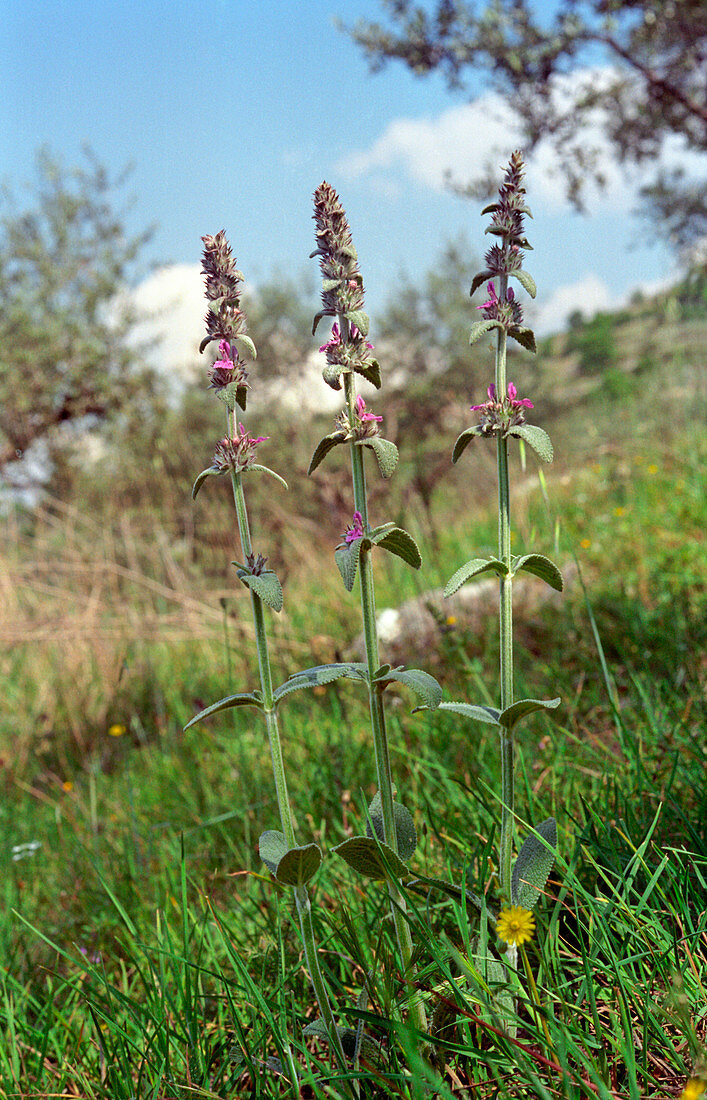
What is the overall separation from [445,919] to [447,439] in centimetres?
1403

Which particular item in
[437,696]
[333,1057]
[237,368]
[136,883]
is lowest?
[136,883]

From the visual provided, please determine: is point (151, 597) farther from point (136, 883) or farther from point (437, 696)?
point (437, 696)

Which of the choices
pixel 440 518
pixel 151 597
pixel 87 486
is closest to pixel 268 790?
pixel 151 597

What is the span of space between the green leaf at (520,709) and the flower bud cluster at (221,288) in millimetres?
779

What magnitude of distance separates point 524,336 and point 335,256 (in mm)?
359

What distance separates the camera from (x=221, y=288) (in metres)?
1.31

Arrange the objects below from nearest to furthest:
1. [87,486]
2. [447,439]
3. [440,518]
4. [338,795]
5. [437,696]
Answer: [437,696] < [338,795] < [440,518] < [87,486] < [447,439]

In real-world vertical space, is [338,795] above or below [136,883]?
above

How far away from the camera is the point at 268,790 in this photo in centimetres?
261

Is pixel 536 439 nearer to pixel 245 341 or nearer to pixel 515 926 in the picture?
pixel 245 341

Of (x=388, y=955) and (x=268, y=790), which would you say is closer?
(x=388, y=955)

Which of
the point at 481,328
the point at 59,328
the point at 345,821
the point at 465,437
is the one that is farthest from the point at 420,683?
the point at 59,328

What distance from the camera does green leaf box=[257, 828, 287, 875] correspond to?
49.4 inches

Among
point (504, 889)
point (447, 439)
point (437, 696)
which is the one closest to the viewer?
point (437, 696)
